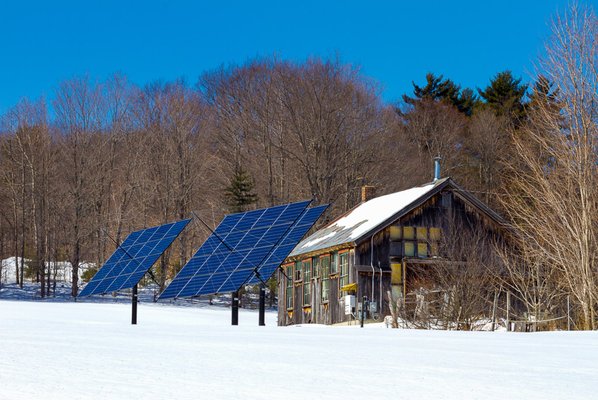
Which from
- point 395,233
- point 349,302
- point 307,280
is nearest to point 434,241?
point 395,233

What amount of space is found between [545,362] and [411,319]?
50.0 feet

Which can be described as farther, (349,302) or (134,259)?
(349,302)

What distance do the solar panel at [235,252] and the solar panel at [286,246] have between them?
0.37m

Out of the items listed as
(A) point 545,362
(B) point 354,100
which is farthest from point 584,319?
(B) point 354,100

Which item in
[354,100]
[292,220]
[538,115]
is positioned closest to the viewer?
[292,220]

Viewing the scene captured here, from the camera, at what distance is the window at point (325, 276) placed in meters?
41.5

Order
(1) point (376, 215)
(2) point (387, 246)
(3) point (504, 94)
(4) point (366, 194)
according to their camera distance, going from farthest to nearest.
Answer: (3) point (504, 94)
(4) point (366, 194)
(1) point (376, 215)
(2) point (387, 246)

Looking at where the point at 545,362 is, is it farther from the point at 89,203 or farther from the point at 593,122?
the point at 89,203

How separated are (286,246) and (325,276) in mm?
16225

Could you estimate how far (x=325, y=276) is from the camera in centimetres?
4188

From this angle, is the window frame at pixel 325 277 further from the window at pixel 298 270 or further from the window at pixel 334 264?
the window at pixel 298 270

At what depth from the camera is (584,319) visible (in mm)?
26672

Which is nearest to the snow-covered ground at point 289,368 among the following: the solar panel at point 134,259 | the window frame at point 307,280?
the solar panel at point 134,259

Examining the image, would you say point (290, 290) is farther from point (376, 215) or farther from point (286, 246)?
point (286, 246)
